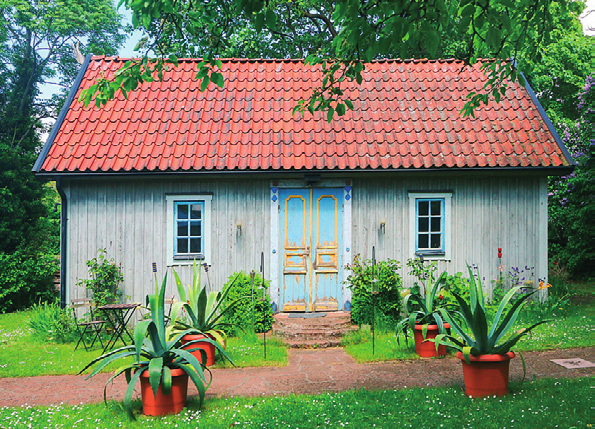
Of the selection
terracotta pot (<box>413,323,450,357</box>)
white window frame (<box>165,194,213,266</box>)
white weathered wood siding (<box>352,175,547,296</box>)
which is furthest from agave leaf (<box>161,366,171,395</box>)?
white weathered wood siding (<box>352,175,547,296</box>)

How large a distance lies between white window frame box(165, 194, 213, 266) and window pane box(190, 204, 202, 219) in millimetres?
119

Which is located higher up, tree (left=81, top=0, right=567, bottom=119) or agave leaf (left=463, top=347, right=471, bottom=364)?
tree (left=81, top=0, right=567, bottom=119)

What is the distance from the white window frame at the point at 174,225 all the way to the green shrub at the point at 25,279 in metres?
6.74

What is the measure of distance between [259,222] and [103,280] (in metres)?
3.21

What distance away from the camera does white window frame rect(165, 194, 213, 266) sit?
9.98 metres

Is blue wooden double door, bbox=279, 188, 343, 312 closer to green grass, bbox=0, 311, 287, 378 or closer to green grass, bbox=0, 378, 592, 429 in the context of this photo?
green grass, bbox=0, 311, 287, 378

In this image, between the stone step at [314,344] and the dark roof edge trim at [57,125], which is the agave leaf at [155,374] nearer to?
the stone step at [314,344]

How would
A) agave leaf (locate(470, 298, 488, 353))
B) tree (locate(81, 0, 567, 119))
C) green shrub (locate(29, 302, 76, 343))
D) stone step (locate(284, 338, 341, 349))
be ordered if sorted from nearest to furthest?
tree (locate(81, 0, 567, 119)) < agave leaf (locate(470, 298, 488, 353)) < stone step (locate(284, 338, 341, 349)) < green shrub (locate(29, 302, 76, 343))

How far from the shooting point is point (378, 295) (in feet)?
31.1

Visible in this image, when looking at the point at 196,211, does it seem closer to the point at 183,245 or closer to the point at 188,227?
the point at 188,227

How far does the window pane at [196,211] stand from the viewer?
10086mm

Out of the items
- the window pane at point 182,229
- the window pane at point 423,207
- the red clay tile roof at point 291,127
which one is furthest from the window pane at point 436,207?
the window pane at point 182,229

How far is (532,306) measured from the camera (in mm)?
10031

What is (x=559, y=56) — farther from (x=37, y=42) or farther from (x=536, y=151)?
(x=37, y=42)
